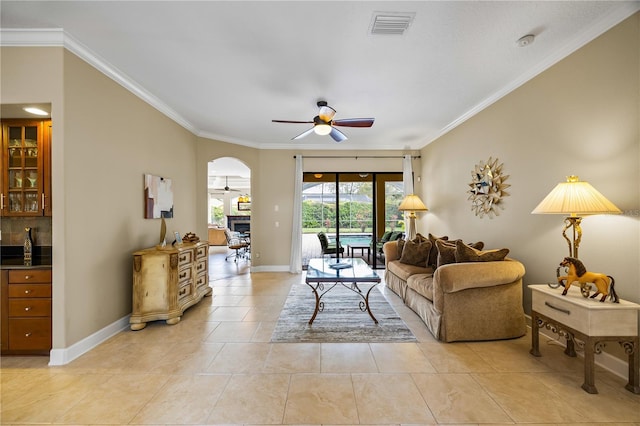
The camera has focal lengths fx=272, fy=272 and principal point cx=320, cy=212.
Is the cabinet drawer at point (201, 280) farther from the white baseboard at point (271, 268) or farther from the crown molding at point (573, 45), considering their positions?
the crown molding at point (573, 45)

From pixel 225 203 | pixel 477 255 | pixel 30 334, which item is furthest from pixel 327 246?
pixel 225 203

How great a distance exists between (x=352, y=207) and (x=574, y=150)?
4472 millimetres

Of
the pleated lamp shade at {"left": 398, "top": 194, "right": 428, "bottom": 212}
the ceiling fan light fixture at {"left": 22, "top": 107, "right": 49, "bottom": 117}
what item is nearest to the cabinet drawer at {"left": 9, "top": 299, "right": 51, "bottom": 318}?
the ceiling fan light fixture at {"left": 22, "top": 107, "right": 49, "bottom": 117}

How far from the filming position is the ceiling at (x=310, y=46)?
226cm

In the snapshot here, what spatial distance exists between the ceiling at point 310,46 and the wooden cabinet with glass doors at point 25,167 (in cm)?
83

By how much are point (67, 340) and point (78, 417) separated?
1.08 metres

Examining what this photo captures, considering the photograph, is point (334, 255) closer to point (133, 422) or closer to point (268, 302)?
point (268, 302)

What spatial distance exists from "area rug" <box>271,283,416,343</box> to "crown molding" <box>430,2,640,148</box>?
3.36 metres

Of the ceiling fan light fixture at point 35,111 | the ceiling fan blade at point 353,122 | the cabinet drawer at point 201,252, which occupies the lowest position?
the cabinet drawer at point 201,252

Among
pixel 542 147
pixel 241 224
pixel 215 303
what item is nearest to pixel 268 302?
pixel 215 303

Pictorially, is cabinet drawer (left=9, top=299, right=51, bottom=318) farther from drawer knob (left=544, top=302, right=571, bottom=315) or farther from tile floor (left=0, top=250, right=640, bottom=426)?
drawer knob (left=544, top=302, right=571, bottom=315)

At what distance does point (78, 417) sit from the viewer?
191cm

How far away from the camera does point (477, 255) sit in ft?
10.6

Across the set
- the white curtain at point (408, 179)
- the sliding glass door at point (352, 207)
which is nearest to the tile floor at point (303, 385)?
the white curtain at point (408, 179)
